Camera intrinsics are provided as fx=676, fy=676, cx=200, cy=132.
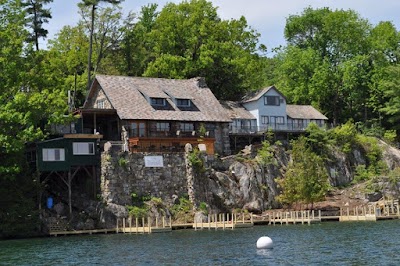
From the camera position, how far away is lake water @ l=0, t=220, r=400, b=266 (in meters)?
38.2

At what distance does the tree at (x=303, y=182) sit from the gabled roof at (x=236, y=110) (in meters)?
10.6

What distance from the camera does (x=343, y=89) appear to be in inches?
3826

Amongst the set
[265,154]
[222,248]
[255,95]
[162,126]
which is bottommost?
[222,248]

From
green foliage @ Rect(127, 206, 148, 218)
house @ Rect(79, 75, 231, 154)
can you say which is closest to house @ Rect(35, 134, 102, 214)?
house @ Rect(79, 75, 231, 154)

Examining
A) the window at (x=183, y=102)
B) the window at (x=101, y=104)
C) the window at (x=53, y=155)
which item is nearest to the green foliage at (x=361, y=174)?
the window at (x=183, y=102)

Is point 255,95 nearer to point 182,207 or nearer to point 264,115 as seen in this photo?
point 264,115

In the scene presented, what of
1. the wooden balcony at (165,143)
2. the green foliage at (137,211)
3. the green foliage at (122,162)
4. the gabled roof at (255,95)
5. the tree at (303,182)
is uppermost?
the gabled roof at (255,95)

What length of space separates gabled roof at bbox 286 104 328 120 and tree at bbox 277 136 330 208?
45.9ft

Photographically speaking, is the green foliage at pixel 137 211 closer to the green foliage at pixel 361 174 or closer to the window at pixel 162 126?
the window at pixel 162 126

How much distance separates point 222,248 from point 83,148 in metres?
24.5

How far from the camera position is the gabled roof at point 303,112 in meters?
86.4

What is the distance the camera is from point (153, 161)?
66.4 m

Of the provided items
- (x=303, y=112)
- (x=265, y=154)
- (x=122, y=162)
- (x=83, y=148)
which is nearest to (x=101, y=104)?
(x=83, y=148)

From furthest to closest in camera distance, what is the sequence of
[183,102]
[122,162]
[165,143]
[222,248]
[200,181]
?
[183,102] → [165,143] → [200,181] → [122,162] → [222,248]
